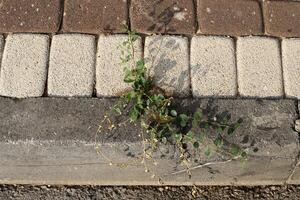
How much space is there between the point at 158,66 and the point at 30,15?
2.48 ft

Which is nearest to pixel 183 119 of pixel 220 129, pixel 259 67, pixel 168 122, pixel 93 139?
pixel 168 122

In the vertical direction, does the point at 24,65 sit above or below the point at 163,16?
below

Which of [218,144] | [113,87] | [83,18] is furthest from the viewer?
[83,18]

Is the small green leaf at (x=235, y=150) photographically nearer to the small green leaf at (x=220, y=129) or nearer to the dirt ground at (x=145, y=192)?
the small green leaf at (x=220, y=129)

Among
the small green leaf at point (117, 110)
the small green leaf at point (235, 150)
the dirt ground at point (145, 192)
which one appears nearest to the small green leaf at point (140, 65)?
the small green leaf at point (117, 110)

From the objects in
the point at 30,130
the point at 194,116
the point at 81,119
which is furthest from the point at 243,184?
the point at 30,130

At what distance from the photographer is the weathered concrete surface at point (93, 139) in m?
2.19

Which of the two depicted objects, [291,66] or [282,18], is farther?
[282,18]

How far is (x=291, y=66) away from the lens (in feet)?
8.02

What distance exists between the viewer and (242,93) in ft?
7.76

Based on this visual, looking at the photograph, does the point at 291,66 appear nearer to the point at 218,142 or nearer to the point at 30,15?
the point at 218,142

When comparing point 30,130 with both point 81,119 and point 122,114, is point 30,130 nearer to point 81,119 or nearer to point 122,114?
point 81,119

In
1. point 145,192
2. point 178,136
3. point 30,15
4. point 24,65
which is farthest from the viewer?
point 145,192

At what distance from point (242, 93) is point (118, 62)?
66 cm
